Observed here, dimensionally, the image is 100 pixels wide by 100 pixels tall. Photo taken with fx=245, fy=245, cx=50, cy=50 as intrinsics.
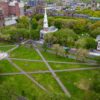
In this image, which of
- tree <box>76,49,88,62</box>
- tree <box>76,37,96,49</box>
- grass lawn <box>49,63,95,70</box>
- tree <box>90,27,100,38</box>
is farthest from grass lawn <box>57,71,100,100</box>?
tree <box>90,27,100,38</box>

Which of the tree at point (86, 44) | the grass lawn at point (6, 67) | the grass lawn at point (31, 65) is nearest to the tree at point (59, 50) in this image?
the tree at point (86, 44)

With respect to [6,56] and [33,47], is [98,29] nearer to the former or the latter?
[33,47]

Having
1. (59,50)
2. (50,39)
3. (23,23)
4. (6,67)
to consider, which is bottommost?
(6,67)

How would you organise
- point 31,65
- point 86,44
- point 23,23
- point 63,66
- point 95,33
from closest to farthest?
point 63,66 → point 31,65 → point 86,44 → point 95,33 → point 23,23

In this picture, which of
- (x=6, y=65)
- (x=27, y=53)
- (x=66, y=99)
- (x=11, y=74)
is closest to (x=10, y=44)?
(x=27, y=53)

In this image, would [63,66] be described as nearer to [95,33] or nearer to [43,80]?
[43,80]

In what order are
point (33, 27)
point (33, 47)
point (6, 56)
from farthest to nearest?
point (33, 27)
point (33, 47)
point (6, 56)

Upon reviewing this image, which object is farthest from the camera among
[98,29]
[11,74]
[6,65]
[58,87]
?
[98,29]

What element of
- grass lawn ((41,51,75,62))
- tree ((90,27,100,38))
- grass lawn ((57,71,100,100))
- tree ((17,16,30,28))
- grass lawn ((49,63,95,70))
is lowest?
grass lawn ((57,71,100,100))

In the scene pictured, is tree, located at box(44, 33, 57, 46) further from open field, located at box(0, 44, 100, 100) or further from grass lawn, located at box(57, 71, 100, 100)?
grass lawn, located at box(57, 71, 100, 100)

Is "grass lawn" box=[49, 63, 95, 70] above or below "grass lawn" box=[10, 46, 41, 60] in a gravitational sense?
below

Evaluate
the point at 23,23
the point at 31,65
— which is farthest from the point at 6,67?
the point at 23,23
